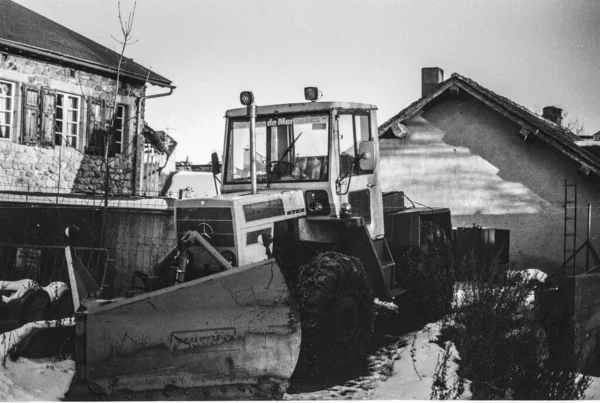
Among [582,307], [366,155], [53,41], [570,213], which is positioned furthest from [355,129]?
[53,41]

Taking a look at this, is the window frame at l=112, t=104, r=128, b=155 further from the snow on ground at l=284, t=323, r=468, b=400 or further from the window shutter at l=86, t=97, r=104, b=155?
the snow on ground at l=284, t=323, r=468, b=400

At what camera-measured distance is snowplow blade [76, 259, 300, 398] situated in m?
4.34

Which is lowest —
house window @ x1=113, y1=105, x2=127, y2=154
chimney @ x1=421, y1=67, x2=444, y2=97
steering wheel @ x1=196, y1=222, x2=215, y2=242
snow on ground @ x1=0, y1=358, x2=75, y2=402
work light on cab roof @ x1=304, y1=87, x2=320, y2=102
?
snow on ground @ x1=0, y1=358, x2=75, y2=402

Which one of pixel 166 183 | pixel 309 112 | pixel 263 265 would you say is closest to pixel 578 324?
pixel 309 112

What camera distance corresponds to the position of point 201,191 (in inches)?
724

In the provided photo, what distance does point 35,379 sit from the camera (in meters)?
4.80

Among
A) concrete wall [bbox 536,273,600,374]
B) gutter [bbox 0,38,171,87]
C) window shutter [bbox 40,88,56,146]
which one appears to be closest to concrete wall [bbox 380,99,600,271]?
concrete wall [bbox 536,273,600,374]

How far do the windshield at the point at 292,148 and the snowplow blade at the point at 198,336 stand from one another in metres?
1.56

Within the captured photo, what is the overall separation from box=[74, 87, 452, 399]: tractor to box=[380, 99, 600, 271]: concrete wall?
15.6 feet

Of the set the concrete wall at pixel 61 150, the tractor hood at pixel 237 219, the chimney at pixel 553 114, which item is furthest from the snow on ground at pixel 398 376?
the chimney at pixel 553 114

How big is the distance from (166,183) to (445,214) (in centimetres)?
1285

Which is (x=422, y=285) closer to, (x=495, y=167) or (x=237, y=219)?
(x=237, y=219)

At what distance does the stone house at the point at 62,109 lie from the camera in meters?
11.8

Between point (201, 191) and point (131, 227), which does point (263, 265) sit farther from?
point (201, 191)
